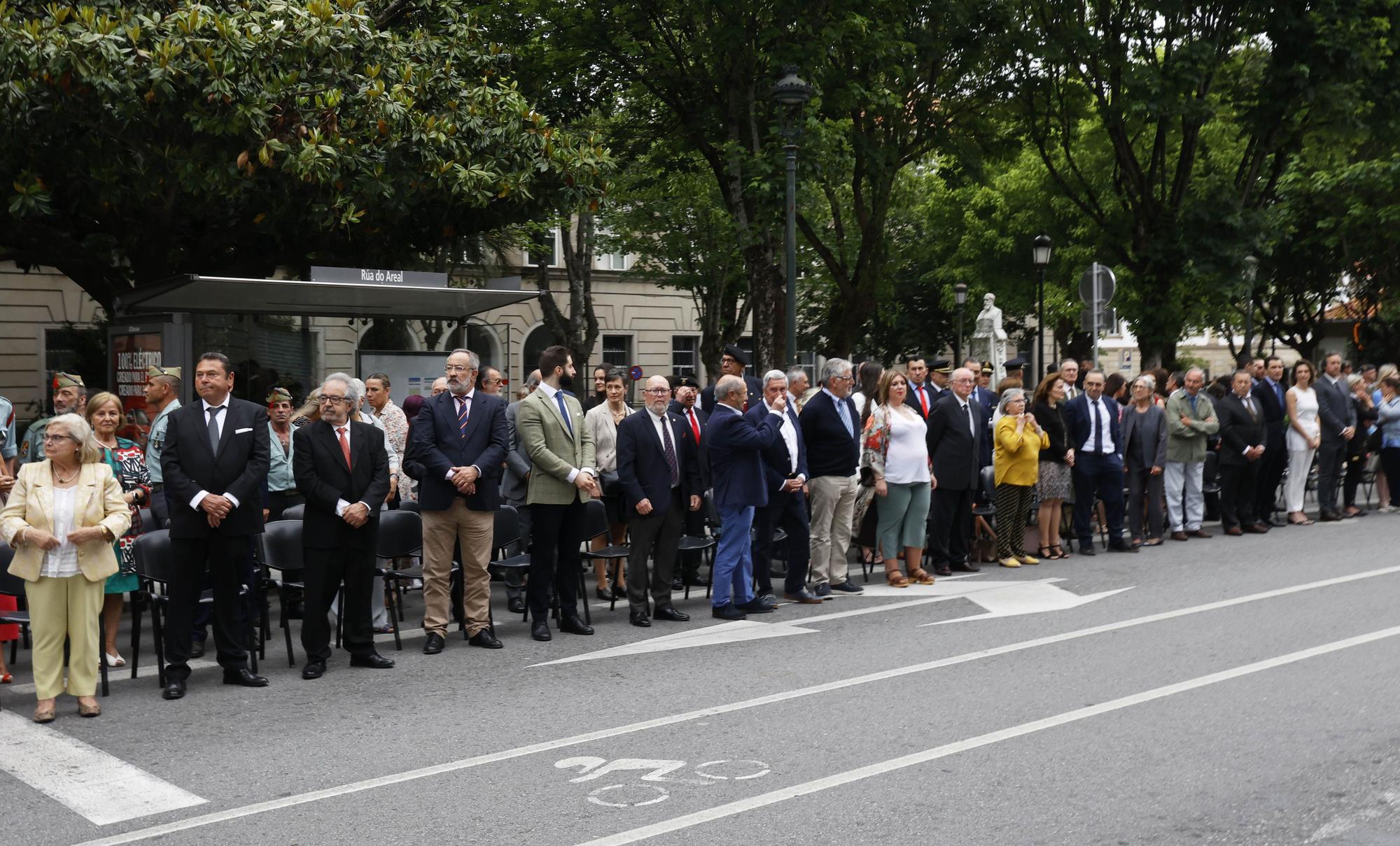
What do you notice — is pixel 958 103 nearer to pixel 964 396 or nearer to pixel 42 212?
pixel 964 396

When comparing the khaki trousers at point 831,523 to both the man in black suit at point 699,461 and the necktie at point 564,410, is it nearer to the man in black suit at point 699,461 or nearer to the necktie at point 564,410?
the man in black suit at point 699,461

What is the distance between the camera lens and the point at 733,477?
10141 mm

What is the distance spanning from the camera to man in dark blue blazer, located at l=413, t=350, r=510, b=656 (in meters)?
8.90

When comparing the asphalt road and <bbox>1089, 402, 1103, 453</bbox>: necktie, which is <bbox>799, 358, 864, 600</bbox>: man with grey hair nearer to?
the asphalt road

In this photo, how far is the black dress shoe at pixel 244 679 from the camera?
26.4ft

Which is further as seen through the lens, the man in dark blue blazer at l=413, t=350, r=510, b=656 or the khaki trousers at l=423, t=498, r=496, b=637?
the khaki trousers at l=423, t=498, r=496, b=637

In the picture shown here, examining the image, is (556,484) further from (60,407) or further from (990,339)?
(990,339)

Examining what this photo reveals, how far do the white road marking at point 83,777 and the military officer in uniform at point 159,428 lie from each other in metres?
1.69

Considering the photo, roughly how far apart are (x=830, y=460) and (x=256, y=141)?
248 inches

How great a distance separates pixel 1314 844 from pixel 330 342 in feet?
34.1

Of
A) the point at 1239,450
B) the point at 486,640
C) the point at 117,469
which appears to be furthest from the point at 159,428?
the point at 1239,450

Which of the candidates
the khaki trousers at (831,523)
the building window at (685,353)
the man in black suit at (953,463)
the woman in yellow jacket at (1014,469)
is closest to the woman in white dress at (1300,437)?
the woman in yellow jacket at (1014,469)

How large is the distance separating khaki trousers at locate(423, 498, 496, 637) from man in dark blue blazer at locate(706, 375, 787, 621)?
190 cm

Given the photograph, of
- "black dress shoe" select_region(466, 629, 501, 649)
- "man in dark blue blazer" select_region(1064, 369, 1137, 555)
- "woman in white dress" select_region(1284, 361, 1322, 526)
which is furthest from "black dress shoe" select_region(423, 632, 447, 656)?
"woman in white dress" select_region(1284, 361, 1322, 526)
